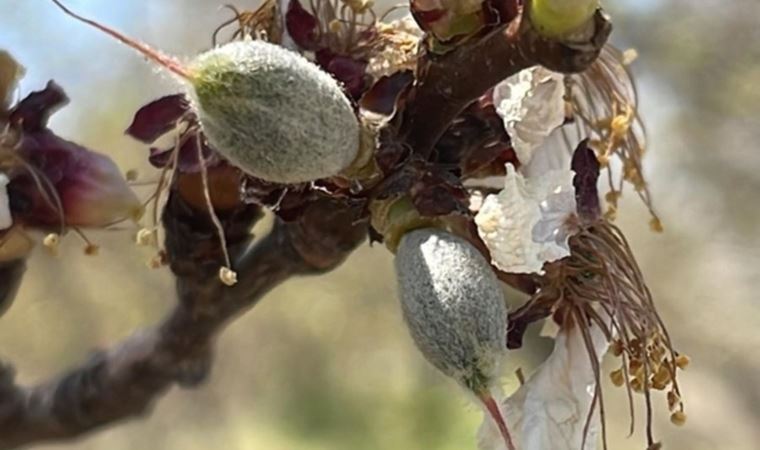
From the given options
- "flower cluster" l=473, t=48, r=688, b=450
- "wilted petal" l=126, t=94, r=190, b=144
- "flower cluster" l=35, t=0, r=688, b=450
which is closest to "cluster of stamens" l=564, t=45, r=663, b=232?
"flower cluster" l=35, t=0, r=688, b=450

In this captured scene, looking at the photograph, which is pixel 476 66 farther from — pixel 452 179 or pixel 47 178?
pixel 47 178

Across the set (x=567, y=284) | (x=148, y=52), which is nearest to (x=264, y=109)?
(x=148, y=52)

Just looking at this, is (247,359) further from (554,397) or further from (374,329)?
(554,397)

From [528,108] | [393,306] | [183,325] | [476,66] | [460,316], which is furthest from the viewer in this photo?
[393,306]

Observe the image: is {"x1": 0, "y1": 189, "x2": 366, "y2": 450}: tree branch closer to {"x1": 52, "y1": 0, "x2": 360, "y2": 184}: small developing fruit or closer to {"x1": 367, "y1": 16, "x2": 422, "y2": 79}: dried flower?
{"x1": 367, "y1": 16, "x2": 422, "y2": 79}: dried flower

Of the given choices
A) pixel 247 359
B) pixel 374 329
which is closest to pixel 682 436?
pixel 374 329

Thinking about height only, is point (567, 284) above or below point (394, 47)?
below

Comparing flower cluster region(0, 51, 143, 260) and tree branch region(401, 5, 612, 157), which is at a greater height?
tree branch region(401, 5, 612, 157)

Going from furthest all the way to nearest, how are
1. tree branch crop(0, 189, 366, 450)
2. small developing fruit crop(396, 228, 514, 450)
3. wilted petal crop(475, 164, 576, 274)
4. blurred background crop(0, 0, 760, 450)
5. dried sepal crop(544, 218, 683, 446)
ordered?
blurred background crop(0, 0, 760, 450), tree branch crop(0, 189, 366, 450), dried sepal crop(544, 218, 683, 446), wilted petal crop(475, 164, 576, 274), small developing fruit crop(396, 228, 514, 450)
